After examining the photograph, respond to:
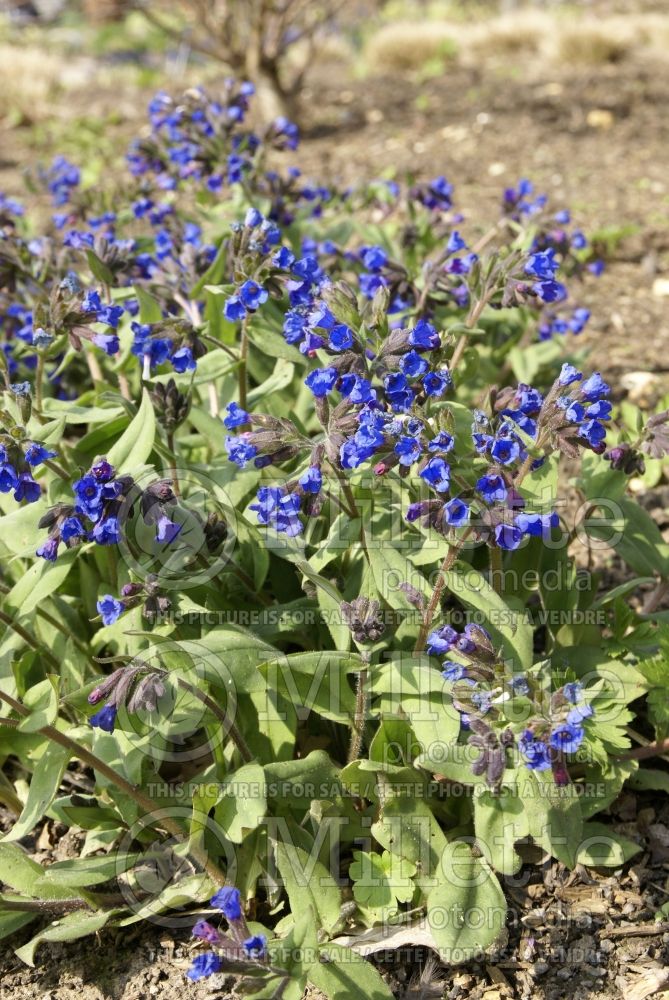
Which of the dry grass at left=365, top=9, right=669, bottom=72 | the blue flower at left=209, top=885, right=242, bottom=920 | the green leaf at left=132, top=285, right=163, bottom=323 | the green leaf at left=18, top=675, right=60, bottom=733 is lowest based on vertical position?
the blue flower at left=209, top=885, right=242, bottom=920

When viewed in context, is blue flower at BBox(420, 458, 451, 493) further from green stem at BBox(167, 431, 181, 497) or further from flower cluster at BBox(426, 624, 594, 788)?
green stem at BBox(167, 431, 181, 497)

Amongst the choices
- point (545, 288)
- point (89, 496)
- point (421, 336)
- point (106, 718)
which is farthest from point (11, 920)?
point (545, 288)

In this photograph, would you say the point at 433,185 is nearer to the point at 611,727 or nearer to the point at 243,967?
the point at 611,727

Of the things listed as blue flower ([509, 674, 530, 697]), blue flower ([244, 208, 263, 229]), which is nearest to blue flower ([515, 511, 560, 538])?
blue flower ([509, 674, 530, 697])

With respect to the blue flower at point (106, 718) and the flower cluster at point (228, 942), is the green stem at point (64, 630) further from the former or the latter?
the flower cluster at point (228, 942)

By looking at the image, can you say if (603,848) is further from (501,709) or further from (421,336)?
(421,336)
